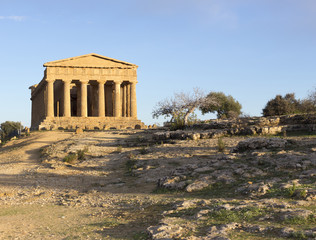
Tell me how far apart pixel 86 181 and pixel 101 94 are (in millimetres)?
32074

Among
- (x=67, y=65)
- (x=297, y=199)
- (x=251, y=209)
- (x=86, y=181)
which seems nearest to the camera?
(x=251, y=209)

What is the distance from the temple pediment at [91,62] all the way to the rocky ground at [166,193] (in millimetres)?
25045

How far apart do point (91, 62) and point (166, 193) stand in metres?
36.8

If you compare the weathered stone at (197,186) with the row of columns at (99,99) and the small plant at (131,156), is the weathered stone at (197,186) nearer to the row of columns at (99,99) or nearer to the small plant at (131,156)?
the small plant at (131,156)

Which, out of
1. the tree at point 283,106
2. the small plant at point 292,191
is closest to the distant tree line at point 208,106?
the tree at point 283,106

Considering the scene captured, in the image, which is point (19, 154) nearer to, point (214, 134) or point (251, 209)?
point (214, 134)

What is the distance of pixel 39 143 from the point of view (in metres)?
28.5

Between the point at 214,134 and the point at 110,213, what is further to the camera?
the point at 214,134

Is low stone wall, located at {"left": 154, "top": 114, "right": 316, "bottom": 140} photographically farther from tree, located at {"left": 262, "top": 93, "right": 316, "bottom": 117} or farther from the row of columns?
the row of columns

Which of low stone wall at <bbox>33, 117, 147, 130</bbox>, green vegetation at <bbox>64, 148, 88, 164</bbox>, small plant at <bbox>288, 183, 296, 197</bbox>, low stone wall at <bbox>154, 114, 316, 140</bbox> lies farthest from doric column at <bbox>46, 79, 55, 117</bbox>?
small plant at <bbox>288, 183, 296, 197</bbox>

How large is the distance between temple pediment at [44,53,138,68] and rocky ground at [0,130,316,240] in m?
25.0

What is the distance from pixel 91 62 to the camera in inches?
1861

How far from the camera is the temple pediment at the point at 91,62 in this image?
46362mm

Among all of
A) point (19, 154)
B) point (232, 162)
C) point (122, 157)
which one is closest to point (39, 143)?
point (19, 154)
